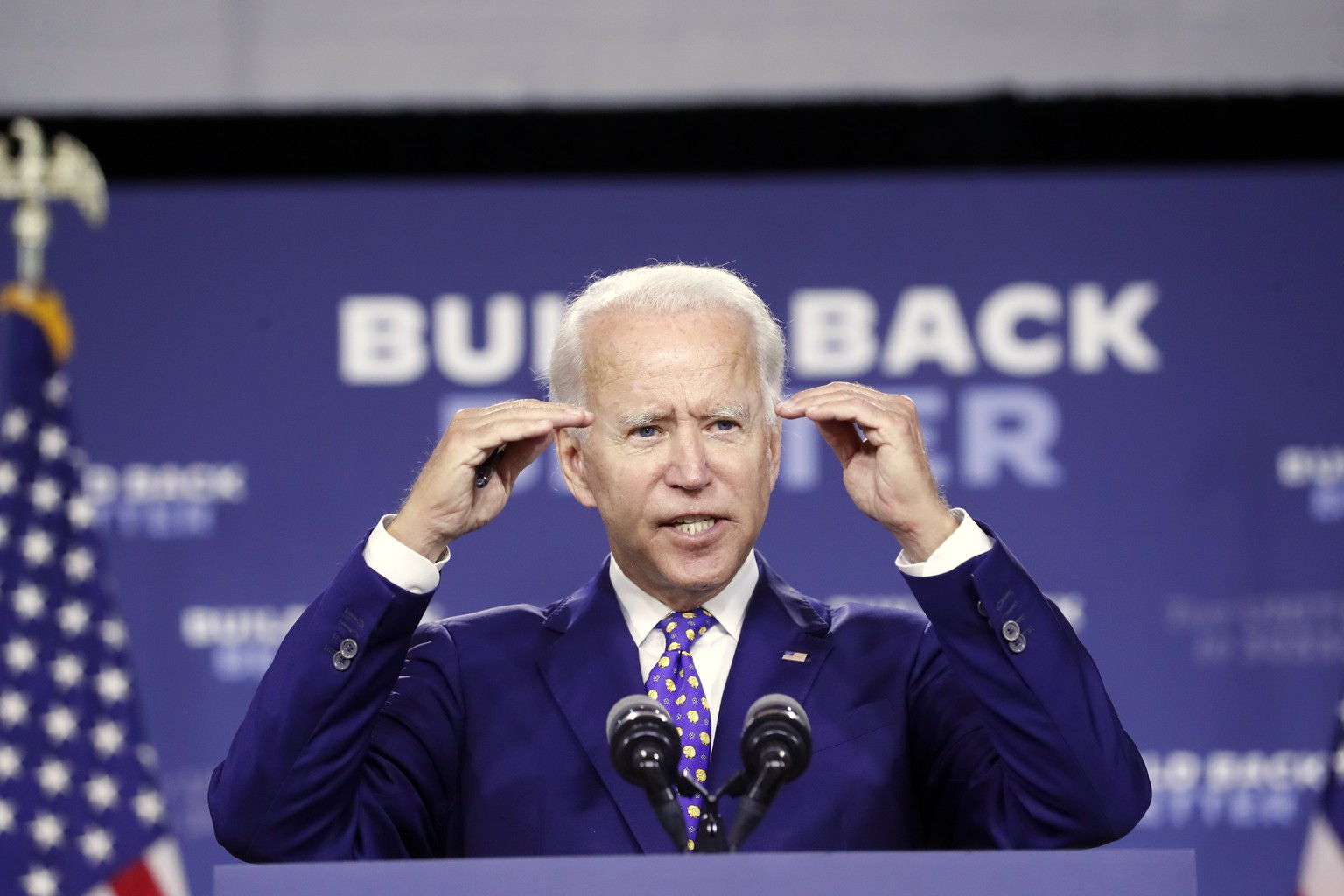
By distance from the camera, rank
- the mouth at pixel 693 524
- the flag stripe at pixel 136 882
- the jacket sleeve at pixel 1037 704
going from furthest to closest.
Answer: the flag stripe at pixel 136 882, the mouth at pixel 693 524, the jacket sleeve at pixel 1037 704

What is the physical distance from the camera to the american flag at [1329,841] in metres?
3.03

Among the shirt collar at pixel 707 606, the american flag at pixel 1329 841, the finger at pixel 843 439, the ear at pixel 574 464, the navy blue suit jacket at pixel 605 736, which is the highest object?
the finger at pixel 843 439

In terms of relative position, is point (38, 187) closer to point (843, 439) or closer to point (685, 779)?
point (843, 439)

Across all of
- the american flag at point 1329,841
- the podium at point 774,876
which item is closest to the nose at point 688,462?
the podium at point 774,876

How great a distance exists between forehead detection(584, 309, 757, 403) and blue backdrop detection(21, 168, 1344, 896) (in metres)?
1.92

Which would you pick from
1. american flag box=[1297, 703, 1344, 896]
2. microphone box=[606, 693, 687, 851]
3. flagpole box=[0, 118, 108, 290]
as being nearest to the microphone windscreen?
microphone box=[606, 693, 687, 851]

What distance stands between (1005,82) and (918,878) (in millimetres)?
3255

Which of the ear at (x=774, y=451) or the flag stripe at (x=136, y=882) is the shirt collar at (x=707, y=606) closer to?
the ear at (x=774, y=451)

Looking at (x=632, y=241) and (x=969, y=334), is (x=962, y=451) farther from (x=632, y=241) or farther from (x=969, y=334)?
(x=632, y=241)

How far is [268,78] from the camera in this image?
430 centimetres

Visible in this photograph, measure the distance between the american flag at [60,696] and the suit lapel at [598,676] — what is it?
5.74 feet

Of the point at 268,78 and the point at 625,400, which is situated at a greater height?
the point at 268,78

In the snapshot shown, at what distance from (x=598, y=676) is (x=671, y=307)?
19.4 inches

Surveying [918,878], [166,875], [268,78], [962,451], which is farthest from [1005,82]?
[918,878]
